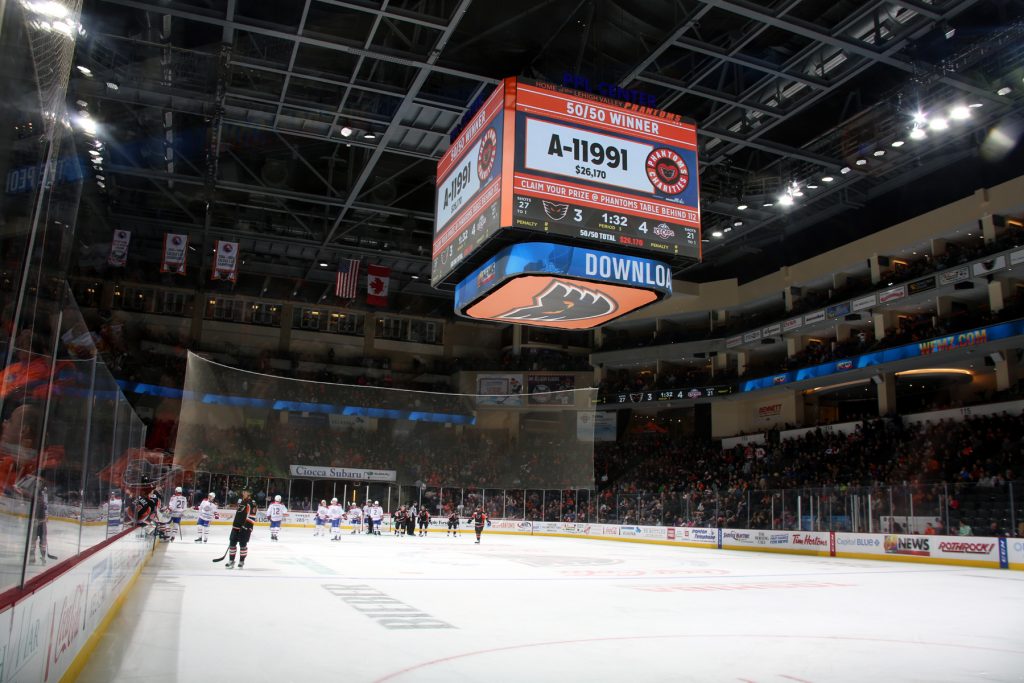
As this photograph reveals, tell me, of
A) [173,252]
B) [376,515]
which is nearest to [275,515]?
[376,515]

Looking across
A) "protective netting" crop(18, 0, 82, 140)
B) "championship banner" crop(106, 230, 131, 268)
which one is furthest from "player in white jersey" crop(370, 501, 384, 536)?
"protective netting" crop(18, 0, 82, 140)

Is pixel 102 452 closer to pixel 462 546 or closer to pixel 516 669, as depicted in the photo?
pixel 516 669

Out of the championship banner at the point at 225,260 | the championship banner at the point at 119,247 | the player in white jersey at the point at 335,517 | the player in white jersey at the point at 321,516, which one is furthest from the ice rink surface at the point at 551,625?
the championship banner at the point at 119,247

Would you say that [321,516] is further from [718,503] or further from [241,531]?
[718,503]

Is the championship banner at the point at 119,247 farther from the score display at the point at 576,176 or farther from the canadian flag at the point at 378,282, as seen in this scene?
the score display at the point at 576,176

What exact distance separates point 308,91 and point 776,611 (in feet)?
58.1

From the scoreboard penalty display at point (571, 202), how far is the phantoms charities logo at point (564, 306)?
4 centimetres

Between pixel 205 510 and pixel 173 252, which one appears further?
pixel 173 252

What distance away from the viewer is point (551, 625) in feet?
26.8

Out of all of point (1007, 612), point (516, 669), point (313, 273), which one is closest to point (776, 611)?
point (1007, 612)

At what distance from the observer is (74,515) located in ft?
16.3

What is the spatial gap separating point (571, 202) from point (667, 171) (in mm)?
2187

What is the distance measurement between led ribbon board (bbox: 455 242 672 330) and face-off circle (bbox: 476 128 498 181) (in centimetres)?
147

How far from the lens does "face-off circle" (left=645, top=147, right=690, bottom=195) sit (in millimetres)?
13164
